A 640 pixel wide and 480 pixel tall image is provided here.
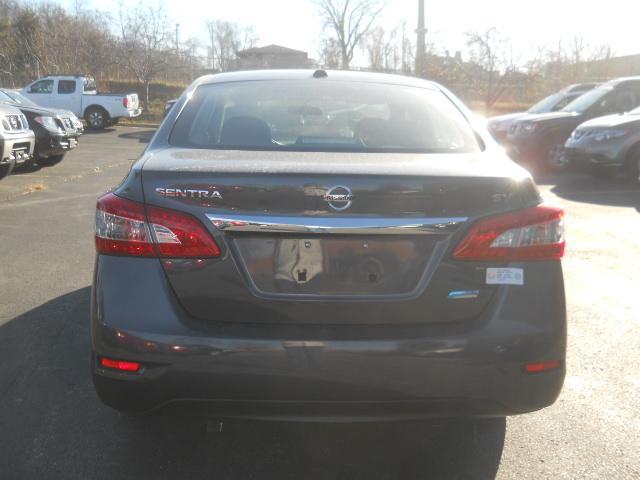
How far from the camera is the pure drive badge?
2.16 m

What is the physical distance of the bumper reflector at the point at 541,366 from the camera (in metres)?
2.24

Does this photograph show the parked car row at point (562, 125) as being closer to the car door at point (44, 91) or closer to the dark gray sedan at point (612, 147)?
the dark gray sedan at point (612, 147)

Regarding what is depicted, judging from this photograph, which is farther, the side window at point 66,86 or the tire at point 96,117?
the tire at point 96,117

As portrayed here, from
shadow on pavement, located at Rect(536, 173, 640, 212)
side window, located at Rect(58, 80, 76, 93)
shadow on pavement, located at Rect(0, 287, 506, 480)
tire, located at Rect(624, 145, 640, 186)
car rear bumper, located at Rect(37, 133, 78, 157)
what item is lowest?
shadow on pavement, located at Rect(536, 173, 640, 212)

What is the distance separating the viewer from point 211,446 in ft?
8.98

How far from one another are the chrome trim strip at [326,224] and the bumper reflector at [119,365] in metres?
0.57

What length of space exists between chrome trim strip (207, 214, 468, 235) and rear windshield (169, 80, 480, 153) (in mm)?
526

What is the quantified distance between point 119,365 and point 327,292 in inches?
30.5

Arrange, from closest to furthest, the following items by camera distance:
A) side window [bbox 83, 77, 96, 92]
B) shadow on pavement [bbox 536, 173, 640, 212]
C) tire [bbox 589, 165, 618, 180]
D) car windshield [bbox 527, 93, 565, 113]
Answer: shadow on pavement [bbox 536, 173, 640, 212] → tire [bbox 589, 165, 618, 180] → car windshield [bbox 527, 93, 565, 113] → side window [bbox 83, 77, 96, 92]

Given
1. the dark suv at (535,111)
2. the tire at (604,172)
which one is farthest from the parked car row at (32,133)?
the tire at (604,172)

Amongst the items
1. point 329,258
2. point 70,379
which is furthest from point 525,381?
point 70,379

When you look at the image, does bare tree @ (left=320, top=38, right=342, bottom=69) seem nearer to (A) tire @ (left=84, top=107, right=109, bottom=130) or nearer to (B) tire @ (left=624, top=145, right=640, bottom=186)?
(A) tire @ (left=84, top=107, right=109, bottom=130)

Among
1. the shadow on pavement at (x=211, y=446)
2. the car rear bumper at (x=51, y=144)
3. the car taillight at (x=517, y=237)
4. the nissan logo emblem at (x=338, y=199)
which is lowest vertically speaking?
the shadow on pavement at (x=211, y=446)

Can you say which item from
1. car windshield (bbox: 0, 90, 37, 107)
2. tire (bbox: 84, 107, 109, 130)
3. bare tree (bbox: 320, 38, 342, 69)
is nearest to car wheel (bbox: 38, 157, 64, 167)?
car windshield (bbox: 0, 90, 37, 107)
